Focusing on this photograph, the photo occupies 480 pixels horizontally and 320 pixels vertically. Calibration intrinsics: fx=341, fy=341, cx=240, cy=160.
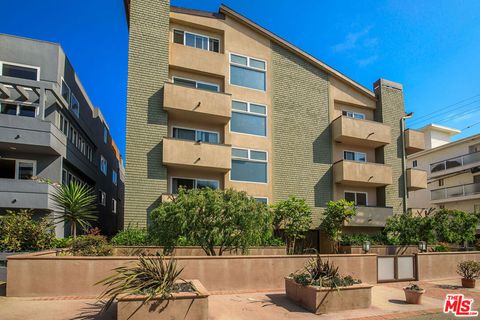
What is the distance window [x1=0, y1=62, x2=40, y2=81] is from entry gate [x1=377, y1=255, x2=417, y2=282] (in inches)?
724

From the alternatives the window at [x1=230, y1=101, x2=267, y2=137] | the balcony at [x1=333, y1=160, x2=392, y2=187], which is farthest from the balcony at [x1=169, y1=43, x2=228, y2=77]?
the balcony at [x1=333, y1=160, x2=392, y2=187]

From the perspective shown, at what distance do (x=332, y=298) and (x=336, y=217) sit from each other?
1213 cm

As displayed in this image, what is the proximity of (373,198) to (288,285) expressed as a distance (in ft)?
53.6

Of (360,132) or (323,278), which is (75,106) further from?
(323,278)

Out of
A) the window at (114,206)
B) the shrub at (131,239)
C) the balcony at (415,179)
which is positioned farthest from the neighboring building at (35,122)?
the balcony at (415,179)

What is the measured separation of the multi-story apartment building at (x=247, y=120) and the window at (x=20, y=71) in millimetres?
4772

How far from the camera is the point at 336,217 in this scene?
2047 cm

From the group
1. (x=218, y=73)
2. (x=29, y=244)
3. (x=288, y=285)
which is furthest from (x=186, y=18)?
(x=288, y=285)

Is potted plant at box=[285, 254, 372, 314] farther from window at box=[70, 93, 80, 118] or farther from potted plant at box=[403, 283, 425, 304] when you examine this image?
window at box=[70, 93, 80, 118]

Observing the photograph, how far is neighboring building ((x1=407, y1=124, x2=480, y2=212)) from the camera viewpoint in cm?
3347

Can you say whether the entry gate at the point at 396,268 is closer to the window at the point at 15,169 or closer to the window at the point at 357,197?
the window at the point at 357,197

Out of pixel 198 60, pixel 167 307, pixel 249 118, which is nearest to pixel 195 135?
pixel 249 118

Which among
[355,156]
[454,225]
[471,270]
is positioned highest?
[355,156]

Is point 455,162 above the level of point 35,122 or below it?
above
